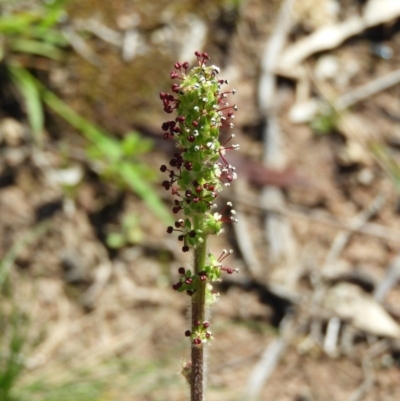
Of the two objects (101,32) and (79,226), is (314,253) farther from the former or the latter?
(101,32)

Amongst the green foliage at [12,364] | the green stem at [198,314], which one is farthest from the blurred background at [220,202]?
the green stem at [198,314]

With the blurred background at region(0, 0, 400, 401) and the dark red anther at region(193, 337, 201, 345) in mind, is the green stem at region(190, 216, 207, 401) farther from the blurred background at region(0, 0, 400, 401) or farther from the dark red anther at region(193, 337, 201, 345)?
the blurred background at region(0, 0, 400, 401)

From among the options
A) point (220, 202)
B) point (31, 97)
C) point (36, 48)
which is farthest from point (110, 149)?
point (36, 48)

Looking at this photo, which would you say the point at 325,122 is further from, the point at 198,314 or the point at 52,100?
the point at 198,314

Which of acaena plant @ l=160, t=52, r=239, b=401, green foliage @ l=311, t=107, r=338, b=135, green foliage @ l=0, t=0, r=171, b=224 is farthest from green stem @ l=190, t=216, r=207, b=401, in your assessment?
green foliage @ l=311, t=107, r=338, b=135

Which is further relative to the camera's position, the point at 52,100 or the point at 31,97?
the point at 52,100

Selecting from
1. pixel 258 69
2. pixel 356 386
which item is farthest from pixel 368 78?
pixel 356 386

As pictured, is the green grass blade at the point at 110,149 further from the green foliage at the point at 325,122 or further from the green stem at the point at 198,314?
the green stem at the point at 198,314
